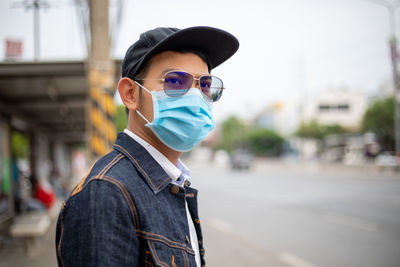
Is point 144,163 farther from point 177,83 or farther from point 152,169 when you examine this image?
point 177,83

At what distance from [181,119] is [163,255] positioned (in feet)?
1.99

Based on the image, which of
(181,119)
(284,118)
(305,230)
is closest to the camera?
(181,119)

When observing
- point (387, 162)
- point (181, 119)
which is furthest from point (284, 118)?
point (181, 119)

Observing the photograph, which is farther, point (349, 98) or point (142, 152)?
point (349, 98)

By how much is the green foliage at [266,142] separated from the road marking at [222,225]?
53552 millimetres

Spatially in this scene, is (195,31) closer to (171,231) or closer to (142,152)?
(142,152)

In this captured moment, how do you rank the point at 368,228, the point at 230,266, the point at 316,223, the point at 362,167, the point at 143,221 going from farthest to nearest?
the point at 362,167 < the point at 316,223 < the point at 368,228 < the point at 230,266 < the point at 143,221

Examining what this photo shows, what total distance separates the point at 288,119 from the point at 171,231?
66.2 metres

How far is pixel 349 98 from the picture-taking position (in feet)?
193

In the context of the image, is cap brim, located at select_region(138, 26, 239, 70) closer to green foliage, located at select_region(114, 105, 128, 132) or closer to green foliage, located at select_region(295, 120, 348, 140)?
green foliage, located at select_region(114, 105, 128, 132)

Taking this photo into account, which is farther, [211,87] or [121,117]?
[121,117]

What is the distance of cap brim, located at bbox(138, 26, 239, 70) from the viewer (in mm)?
1203

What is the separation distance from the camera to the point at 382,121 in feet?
115

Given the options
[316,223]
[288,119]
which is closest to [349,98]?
[288,119]
